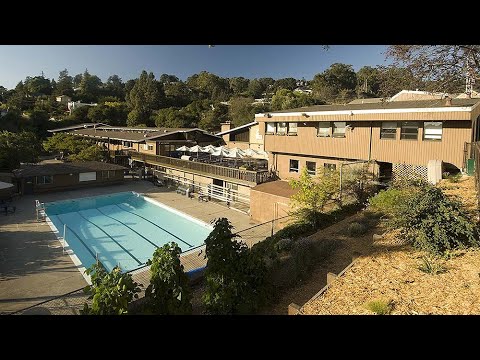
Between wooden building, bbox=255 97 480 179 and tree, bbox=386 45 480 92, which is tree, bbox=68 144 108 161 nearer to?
wooden building, bbox=255 97 480 179

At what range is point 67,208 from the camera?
23062 mm

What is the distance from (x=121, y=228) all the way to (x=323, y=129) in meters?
13.7

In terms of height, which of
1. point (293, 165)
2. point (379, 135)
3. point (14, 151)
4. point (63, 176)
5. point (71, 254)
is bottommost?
point (71, 254)

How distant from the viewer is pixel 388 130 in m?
16.6

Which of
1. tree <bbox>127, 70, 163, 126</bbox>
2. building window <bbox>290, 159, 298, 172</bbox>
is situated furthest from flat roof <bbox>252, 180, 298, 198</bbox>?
tree <bbox>127, 70, 163, 126</bbox>

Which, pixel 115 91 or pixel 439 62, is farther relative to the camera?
pixel 115 91

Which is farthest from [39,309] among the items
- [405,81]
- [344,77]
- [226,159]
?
[344,77]

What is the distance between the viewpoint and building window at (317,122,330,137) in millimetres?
18922

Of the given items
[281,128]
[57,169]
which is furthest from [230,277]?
[57,169]

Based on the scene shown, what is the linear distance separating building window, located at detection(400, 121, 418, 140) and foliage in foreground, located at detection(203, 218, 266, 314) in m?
12.2

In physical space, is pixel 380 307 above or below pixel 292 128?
below

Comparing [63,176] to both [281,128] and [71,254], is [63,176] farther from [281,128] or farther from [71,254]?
[281,128]
